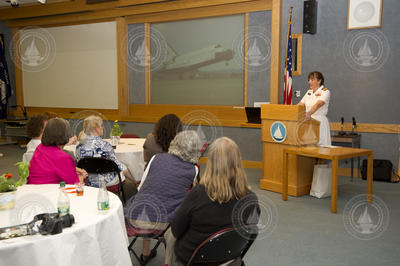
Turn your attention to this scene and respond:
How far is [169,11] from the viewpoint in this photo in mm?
7582

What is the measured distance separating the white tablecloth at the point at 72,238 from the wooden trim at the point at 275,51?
4.68 metres

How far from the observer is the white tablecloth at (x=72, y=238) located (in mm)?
1687

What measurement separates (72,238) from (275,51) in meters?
5.44

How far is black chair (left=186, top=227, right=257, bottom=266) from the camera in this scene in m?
1.79

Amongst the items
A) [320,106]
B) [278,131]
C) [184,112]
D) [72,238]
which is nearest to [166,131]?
[72,238]

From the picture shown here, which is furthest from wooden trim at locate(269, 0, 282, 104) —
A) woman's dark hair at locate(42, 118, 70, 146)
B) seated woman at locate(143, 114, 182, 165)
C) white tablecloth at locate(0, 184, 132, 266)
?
white tablecloth at locate(0, 184, 132, 266)

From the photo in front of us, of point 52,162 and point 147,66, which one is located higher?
point 147,66

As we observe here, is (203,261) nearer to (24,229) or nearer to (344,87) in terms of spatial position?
(24,229)

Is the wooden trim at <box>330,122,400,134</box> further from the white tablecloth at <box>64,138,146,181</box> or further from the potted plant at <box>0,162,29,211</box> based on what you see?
the potted plant at <box>0,162,29,211</box>

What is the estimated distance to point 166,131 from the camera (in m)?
3.53

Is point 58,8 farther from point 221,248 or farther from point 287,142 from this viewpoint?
point 221,248

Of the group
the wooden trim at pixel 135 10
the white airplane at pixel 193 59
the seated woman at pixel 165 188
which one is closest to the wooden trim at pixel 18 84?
the wooden trim at pixel 135 10

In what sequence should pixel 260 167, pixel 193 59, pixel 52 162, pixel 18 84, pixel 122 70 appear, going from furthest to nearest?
1. pixel 18 84
2. pixel 122 70
3. pixel 193 59
4. pixel 260 167
5. pixel 52 162

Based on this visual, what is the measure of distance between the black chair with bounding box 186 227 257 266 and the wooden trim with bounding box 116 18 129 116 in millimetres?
6715
